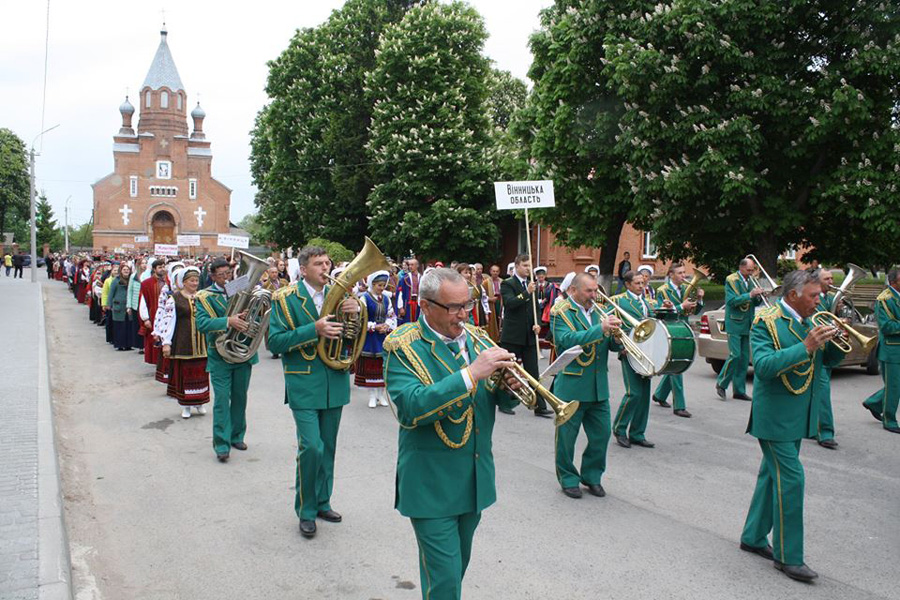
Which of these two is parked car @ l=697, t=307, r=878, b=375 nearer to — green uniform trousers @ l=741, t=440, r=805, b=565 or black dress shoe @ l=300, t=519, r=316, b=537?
green uniform trousers @ l=741, t=440, r=805, b=565

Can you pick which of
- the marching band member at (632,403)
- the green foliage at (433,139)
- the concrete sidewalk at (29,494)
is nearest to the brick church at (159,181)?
the green foliage at (433,139)

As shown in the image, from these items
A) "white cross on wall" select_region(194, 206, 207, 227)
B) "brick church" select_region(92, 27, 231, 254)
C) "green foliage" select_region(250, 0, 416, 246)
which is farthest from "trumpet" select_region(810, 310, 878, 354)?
"white cross on wall" select_region(194, 206, 207, 227)

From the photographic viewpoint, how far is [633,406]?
827 centimetres

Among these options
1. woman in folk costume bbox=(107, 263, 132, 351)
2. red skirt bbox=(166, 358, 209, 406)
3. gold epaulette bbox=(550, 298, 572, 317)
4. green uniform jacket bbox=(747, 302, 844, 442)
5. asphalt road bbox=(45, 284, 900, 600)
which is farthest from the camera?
woman in folk costume bbox=(107, 263, 132, 351)

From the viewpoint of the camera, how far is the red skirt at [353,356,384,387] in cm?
1083

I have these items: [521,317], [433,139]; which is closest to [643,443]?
[521,317]

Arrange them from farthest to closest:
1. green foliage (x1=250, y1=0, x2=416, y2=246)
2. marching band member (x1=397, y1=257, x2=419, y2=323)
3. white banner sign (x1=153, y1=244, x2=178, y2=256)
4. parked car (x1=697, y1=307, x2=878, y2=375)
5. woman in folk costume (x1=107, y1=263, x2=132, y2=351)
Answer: green foliage (x1=250, y1=0, x2=416, y2=246), white banner sign (x1=153, y1=244, x2=178, y2=256), woman in folk costume (x1=107, y1=263, x2=132, y2=351), marching band member (x1=397, y1=257, x2=419, y2=323), parked car (x1=697, y1=307, x2=878, y2=375)

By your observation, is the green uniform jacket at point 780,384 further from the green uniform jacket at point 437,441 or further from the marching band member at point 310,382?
the marching band member at point 310,382

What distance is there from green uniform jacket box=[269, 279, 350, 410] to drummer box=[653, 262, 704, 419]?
5.14 metres

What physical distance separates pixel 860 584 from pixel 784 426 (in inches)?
43.3

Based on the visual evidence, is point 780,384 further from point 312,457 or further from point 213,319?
point 213,319

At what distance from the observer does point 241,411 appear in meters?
7.95

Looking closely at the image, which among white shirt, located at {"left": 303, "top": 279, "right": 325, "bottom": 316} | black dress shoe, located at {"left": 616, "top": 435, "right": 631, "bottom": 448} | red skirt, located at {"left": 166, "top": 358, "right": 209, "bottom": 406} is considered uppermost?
white shirt, located at {"left": 303, "top": 279, "right": 325, "bottom": 316}

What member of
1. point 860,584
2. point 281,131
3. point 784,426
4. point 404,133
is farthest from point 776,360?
point 281,131
